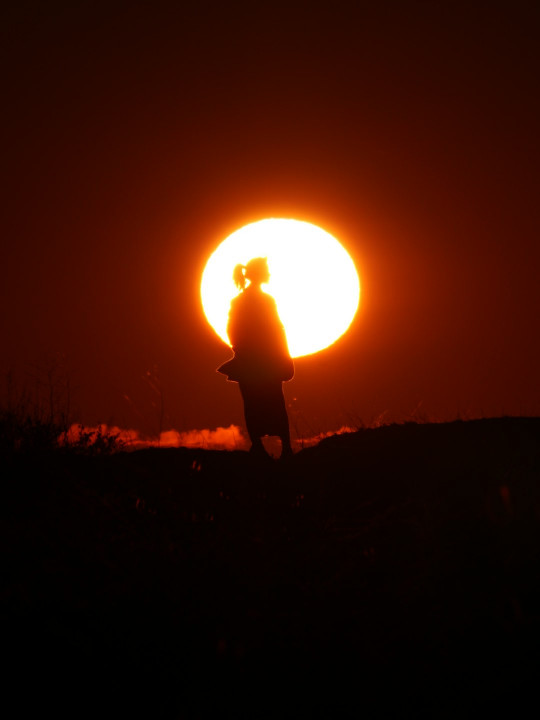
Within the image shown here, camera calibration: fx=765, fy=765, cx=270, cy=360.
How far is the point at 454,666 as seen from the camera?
3.79 m

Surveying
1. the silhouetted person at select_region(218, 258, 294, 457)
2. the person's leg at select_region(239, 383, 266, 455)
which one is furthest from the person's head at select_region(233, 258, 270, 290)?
the person's leg at select_region(239, 383, 266, 455)

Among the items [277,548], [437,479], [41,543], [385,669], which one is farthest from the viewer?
[437,479]

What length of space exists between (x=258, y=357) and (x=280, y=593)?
449 cm

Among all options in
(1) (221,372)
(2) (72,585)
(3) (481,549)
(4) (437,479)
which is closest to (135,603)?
(2) (72,585)

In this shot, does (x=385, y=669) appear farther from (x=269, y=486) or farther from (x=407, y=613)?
(x=269, y=486)

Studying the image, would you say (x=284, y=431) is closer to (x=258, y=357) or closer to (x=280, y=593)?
(x=258, y=357)

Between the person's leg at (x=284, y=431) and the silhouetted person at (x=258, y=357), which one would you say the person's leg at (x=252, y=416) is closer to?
the silhouetted person at (x=258, y=357)

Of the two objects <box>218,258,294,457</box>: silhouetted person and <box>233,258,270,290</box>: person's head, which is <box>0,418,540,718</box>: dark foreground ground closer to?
<box>218,258,294,457</box>: silhouetted person

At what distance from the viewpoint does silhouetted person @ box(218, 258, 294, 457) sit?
28.3 ft

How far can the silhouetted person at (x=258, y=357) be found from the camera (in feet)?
28.3

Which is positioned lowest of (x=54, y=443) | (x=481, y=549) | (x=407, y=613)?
(x=407, y=613)

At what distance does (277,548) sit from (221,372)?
3939 millimetres

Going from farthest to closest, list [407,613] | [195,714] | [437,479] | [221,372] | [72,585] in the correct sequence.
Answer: [221,372]
[437,479]
[72,585]
[407,613]
[195,714]

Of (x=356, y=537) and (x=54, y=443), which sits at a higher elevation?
(x=54, y=443)
